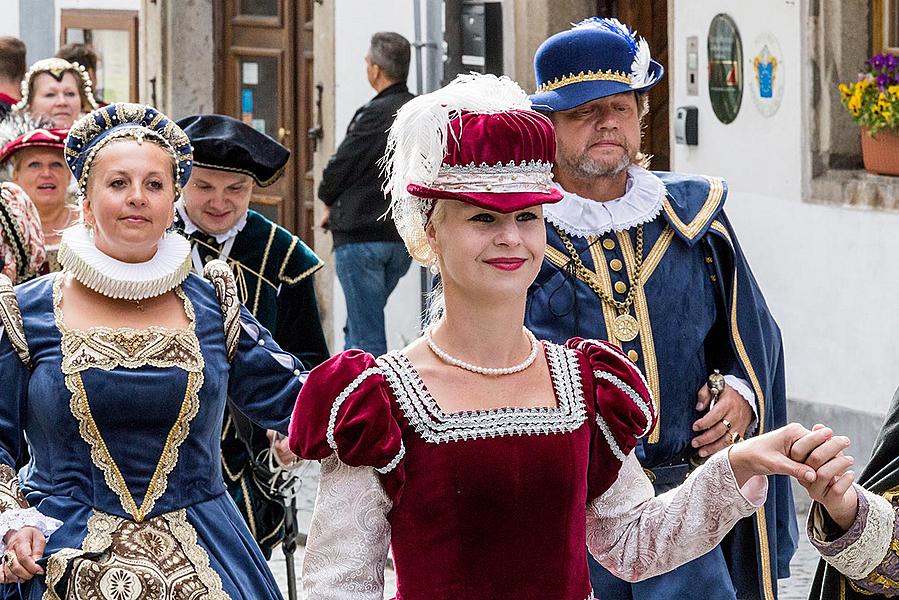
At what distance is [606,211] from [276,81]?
11.0 meters

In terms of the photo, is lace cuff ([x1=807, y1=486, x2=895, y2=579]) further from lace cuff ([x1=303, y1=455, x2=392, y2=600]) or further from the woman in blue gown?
the woman in blue gown

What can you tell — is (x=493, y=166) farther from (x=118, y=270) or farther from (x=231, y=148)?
(x=231, y=148)

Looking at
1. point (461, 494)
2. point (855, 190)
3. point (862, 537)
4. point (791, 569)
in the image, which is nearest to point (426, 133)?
point (461, 494)

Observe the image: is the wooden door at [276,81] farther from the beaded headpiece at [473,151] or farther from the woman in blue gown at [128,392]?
the beaded headpiece at [473,151]

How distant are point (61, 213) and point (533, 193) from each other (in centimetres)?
413

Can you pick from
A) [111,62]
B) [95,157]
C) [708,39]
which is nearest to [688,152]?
[708,39]

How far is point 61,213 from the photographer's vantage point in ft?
24.8

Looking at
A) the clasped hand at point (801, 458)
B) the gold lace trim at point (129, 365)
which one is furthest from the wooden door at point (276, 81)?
the clasped hand at point (801, 458)

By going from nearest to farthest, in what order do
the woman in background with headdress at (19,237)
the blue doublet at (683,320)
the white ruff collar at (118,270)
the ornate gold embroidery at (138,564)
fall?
the ornate gold embroidery at (138,564) < the white ruff collar at (118,270) < the blue doublet at (683,320) < the woman in background with headdress at (19,237)

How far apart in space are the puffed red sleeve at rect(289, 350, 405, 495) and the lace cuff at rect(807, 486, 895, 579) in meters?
0.88

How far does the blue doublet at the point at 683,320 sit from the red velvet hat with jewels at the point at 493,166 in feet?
4.67

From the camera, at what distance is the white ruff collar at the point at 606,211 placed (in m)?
5.33

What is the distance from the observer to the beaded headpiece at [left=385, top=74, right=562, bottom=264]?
3736 millimetres

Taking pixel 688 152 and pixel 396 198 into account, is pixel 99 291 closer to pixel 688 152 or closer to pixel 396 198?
pixel 396 198
